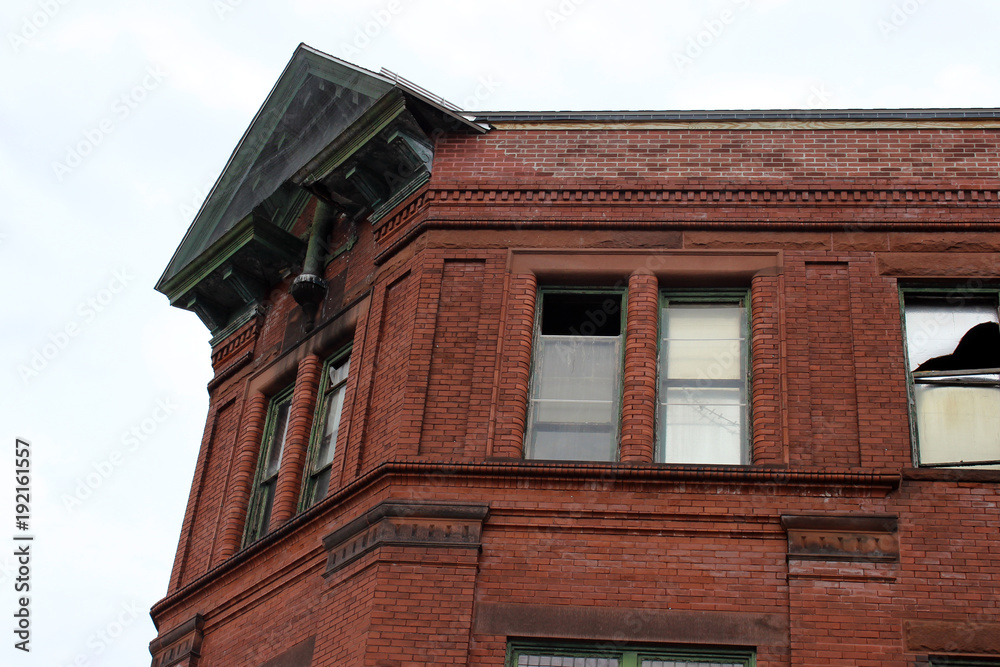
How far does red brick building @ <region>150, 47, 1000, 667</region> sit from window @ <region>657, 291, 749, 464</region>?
3 centimetres

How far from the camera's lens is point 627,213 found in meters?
15.7

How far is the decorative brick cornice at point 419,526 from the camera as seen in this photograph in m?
13.6

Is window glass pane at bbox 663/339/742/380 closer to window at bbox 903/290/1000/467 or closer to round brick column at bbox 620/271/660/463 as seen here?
round brick column at bbox 620/271/660/463

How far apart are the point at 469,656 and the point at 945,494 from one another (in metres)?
4.67

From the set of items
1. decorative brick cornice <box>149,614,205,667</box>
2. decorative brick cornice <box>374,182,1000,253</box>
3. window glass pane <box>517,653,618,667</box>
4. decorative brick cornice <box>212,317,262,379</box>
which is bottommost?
window glass pane <box>517,653,618,667</box>

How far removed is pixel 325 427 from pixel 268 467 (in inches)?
41.8

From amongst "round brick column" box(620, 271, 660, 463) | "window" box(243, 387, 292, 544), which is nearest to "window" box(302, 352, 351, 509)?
"window" box(243, 387, 292, 544)

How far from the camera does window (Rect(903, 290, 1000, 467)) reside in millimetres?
14102

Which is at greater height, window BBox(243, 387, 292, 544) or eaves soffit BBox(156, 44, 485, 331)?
eaves soffit BBox(156, 44, 485, 331)

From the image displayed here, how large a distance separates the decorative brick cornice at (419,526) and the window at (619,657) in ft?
3.82

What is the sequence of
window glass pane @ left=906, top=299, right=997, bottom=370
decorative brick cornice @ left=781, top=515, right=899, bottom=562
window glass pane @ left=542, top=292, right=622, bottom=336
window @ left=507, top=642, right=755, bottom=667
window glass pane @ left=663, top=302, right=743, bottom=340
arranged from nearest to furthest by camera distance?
1. window @ left=507, top=642, right=755, bottom=667
2. decorative brick cornice @ left=781, top=515, right=899, bottom=562
3. window glass pane @ left=906, top=299, right=997, bottom=370
4. window glass pane @ left=663, top=302, right=743, bottom=340
5. window glass pane @ left=542, top=292, right=622, bottom=336

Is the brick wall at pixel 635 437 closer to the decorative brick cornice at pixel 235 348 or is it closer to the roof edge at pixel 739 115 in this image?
the roof edge at pixel 739 115

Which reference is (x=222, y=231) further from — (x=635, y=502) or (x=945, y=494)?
(x=945, y=494)

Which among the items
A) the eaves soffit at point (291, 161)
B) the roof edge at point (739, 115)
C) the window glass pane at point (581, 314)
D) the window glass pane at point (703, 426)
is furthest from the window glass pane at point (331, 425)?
the window glass pane at point (703, 426)
